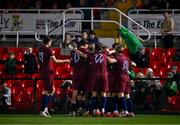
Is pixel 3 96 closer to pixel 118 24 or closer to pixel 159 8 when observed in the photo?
pixel 118 24

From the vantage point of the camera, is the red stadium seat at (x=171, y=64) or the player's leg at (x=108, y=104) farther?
the red stadium seat at (x=171, y=64)

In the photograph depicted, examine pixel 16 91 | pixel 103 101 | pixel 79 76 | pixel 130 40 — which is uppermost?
pixel 130 40

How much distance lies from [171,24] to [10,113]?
6577 mm

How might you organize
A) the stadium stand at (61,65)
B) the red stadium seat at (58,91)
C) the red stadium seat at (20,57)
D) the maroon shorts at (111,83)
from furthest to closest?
the red stadium seat at (20,57), the stadium stand at (61,65), the red stadium seat at (58,91), the maroon shorts at (111,83)

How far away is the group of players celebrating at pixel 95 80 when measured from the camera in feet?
75.6

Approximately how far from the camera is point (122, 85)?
23.0 meters

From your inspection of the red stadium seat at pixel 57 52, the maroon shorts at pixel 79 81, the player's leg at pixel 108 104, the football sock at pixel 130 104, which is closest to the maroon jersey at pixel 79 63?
the maroon shorts at pixel 79 81

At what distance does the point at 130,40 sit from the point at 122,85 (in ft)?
12.6

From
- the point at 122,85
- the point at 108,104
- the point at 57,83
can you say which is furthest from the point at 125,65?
the point at 57,83

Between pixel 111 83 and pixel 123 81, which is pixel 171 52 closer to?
pixel 111 83

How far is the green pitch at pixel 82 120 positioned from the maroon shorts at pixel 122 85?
2.74 feet

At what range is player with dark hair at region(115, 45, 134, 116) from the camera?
22969 millimetres

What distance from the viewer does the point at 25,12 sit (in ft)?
98.3

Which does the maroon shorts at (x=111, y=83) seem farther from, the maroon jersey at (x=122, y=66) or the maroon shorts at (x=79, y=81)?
the maroon shorts at (x=79, y=81)
